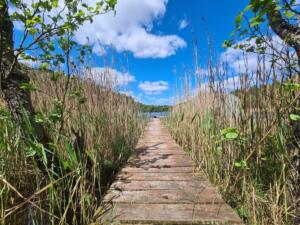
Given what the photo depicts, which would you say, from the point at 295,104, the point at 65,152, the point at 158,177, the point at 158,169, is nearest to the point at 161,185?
the point at 158,177

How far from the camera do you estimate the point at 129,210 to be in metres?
1.37

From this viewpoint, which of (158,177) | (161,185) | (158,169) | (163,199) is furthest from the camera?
(158,169)

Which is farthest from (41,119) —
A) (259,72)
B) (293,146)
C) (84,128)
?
(293,146)

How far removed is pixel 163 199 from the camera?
153 centimetres

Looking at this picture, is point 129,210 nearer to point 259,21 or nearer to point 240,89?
point 240,89

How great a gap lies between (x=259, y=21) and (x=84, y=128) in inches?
56.4

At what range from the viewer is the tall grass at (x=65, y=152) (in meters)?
1.18

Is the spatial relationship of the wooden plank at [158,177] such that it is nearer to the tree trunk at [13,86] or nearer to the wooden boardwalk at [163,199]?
the wooden boardwalk at [163,199]

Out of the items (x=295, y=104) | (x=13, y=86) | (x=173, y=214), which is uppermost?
(x=13, y=86)

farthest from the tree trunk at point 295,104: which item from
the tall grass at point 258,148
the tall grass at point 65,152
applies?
the tall grass at point 65,152

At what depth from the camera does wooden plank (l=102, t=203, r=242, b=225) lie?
4.05 feet

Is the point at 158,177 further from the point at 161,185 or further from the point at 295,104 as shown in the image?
the point at 295,104

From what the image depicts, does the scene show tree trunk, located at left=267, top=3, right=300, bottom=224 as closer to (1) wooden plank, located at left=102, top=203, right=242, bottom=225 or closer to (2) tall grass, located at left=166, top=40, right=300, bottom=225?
(2) tall grass, located at left=166, top=40, right=300, bottom=225

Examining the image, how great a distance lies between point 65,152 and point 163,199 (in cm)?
79
